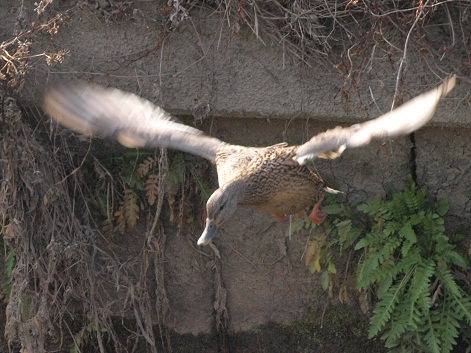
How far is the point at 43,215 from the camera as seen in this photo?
19.6ft

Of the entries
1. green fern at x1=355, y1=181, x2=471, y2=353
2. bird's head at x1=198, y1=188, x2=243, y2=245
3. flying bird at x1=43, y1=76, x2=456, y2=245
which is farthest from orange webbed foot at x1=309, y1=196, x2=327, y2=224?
bird's head at x1=198, y1=188, x2=243, y2=245

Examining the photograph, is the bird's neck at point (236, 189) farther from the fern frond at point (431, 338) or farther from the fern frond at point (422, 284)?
the fern frond at point (431, 338)

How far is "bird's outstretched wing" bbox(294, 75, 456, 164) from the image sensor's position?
15.5 feet

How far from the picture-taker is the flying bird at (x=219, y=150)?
5.29m

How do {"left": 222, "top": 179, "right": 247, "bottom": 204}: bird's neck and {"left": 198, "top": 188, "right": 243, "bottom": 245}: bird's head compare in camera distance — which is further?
{"left": 222, "top": 179, "right": 247, "bottom": 204}: bird's neck

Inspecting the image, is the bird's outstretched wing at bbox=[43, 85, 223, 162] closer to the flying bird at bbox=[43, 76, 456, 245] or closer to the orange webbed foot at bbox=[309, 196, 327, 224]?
the flying bird at bbox=[43, 76, 456, 245]

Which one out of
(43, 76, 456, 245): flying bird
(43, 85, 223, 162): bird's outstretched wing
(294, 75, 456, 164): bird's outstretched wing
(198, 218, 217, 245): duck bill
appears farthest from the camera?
(43, 85, 223, 162): bird's outstretched wing

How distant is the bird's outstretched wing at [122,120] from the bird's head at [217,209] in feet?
1.41

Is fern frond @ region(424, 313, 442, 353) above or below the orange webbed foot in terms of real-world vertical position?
below

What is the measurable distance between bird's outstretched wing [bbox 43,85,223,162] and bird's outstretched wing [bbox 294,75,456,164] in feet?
2.31

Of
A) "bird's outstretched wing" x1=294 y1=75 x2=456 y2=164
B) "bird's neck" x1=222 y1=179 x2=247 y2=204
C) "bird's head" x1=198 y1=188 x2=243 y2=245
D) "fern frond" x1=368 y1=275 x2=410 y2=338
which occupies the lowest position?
"fern frond" x1=368 y1=275 x2=410 y2=338

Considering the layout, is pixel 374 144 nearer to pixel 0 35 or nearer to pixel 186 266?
pixel 186 266

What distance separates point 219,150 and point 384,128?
3.69ft

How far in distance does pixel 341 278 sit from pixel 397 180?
2.13 ft
